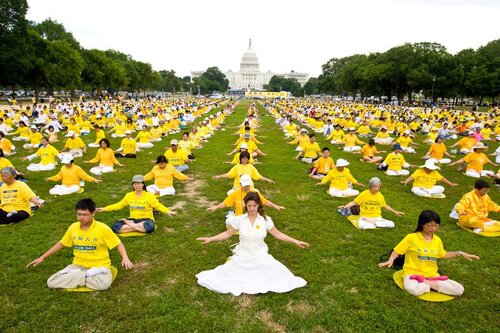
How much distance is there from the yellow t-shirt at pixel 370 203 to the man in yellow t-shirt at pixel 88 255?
473cm

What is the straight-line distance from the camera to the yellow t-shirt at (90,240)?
4691 millimetres

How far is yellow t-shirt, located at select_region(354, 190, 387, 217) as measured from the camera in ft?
23.1

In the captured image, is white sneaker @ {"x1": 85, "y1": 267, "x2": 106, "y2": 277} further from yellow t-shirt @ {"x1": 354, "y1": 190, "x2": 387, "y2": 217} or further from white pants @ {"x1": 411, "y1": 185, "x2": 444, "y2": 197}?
white pants @ {"x1": 411, "y1": 185, "x2": 444, "y2": 197}

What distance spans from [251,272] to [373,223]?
133 inches

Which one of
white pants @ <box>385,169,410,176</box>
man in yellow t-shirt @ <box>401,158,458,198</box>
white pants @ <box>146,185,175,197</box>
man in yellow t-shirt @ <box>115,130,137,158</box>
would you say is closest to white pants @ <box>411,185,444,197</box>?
man in yellow t-shirt @ <box>401,158,458,198</box>

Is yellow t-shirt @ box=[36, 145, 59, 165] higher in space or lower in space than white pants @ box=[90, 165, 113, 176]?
higher

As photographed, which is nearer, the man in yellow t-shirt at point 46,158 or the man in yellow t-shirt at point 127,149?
the man in yellow t-shirt at point 46,158

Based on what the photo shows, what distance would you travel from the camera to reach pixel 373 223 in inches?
281

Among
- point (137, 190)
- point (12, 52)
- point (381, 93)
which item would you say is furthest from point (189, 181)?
point (381, 93)

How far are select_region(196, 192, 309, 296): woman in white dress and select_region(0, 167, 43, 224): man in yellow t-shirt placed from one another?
4366mm

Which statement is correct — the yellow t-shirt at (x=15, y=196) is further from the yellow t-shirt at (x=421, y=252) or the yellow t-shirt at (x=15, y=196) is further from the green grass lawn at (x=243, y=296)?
the yellow t-shirt at (x=421, y=252)

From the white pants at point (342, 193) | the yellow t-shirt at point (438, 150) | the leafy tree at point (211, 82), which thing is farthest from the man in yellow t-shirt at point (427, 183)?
the leafy tree at point (211, 82)

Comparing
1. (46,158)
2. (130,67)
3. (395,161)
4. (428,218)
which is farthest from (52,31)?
(428,218)

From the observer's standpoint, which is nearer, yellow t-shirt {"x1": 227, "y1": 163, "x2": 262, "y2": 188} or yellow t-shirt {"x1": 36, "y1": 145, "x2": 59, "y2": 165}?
yellow t-shirt {"x1": 227, "y1": 163, "x2": 262, "y2": 188}
